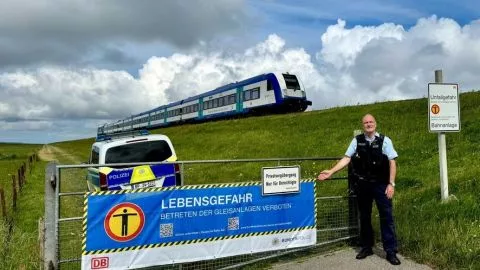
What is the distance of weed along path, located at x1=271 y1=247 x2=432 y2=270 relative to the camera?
6293mm

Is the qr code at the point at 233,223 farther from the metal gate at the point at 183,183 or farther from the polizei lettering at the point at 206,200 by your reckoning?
the metal gate at the point at 183,183

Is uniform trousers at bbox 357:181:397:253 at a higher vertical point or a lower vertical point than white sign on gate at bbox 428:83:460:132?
lower

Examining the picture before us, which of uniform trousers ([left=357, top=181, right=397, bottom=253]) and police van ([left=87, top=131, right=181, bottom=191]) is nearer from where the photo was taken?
uniform trousers ([left=357, top=181, right=397, bottom=253])

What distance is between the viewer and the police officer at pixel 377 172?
250 inches

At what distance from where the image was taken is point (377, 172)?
641 centimetres

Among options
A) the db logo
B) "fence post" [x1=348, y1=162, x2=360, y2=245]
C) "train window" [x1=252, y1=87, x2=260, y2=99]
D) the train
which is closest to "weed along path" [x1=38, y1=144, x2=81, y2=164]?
the train

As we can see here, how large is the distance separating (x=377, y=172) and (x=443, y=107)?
2508 millimetres

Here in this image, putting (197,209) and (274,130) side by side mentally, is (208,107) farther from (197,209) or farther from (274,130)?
(197,209)

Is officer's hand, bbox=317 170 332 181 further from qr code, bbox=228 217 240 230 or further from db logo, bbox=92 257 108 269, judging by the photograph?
db logo, bbox=92 257 108 269

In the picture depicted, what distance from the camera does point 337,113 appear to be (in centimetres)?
2753

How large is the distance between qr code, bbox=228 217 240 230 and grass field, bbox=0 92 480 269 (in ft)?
7.78

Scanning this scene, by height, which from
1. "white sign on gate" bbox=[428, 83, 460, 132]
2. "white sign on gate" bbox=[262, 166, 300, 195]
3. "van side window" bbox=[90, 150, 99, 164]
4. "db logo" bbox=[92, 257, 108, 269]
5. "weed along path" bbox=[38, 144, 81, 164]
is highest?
"white sign on gate" bbox=[428, 83, 460, 132]

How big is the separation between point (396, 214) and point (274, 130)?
58.2 ft

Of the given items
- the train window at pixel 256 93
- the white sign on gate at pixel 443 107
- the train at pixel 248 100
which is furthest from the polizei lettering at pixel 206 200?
the train window at pixel 256 93
